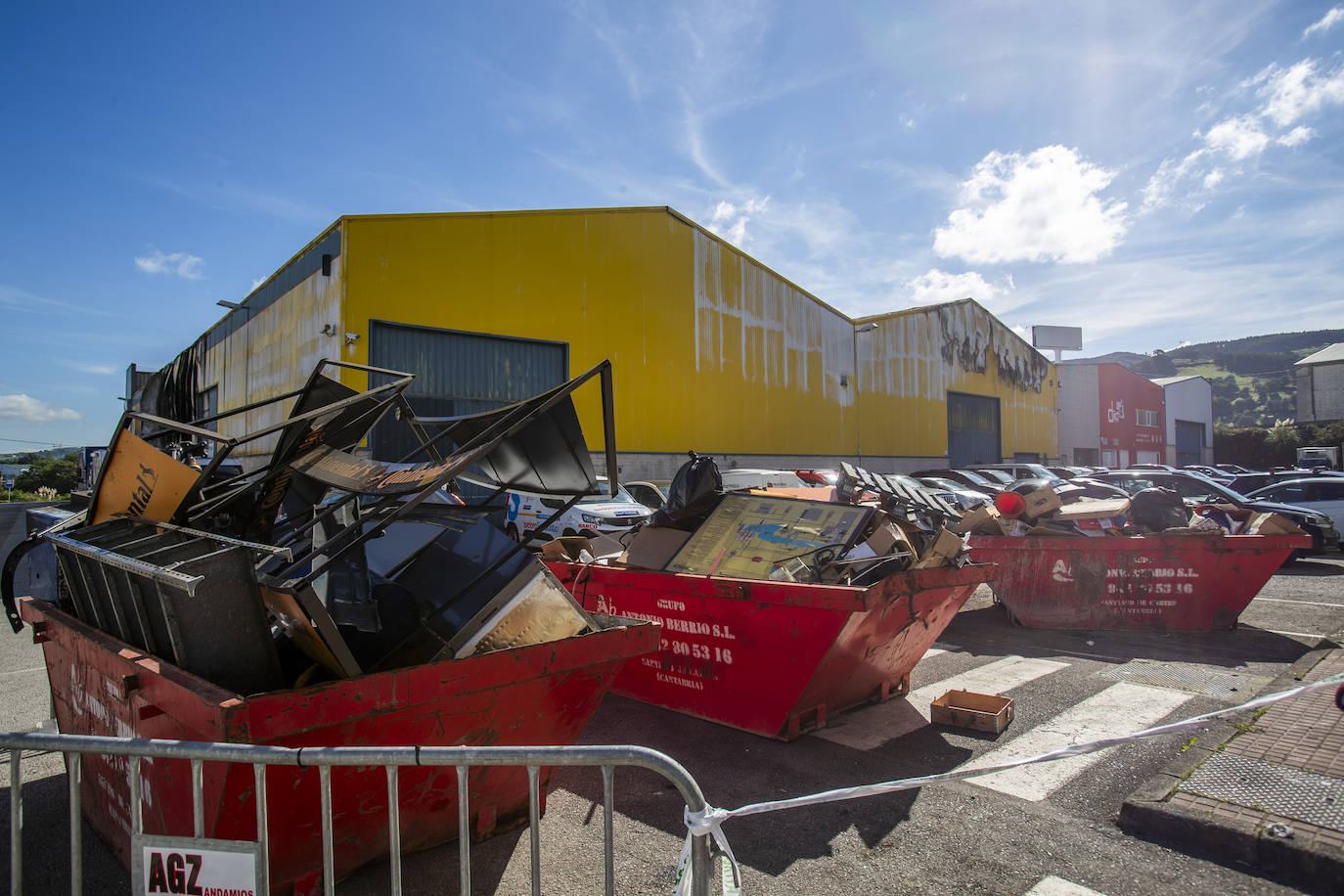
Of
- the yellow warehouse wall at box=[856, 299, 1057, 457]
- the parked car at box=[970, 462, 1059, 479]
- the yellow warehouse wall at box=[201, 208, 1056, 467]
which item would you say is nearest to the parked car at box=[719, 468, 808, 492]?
the yellow warehouse wall at box=[201, 208, 1056, 467]

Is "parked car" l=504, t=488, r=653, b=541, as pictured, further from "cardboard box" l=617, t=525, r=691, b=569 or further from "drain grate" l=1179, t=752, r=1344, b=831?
"drain grate" l=1179, t=752, r=1344, b=831

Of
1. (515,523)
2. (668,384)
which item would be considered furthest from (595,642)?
(668,384)

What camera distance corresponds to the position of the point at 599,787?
13.9 ft

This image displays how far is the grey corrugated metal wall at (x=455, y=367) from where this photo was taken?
16516 mm

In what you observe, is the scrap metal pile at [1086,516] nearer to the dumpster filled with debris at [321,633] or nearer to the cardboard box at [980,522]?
the cardboard box at [980,522]

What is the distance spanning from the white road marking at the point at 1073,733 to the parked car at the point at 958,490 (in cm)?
1084

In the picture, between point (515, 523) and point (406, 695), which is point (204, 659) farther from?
point (515, 523)

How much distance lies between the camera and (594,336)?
1970cm

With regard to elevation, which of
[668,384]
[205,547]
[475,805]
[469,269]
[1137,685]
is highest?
[469,269]

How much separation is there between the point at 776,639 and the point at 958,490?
15.6 metres

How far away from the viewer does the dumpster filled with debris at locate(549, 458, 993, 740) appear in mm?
4539

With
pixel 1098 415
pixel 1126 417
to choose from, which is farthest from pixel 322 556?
pixel 1126 417

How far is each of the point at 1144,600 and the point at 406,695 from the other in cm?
808

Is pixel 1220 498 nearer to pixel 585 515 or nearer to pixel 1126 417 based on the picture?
pixel 585 515
